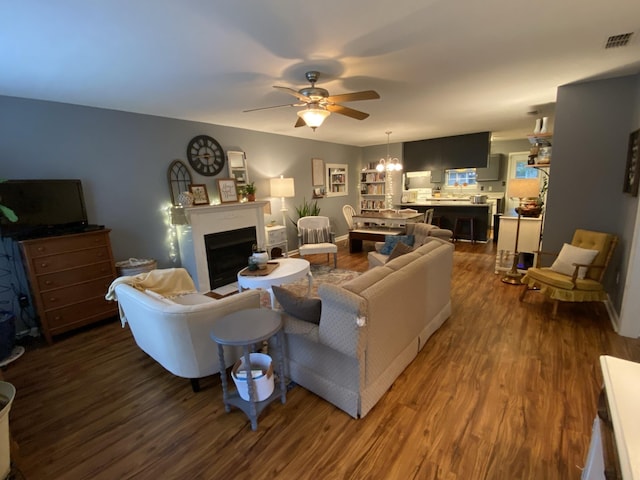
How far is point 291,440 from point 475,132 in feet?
22.4

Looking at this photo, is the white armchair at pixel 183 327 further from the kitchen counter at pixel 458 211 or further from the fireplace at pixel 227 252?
the kitchen counter at pixel 458 211

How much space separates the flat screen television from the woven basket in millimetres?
589

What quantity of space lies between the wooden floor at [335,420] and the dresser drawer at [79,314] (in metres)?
0.26

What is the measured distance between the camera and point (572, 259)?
125 inches

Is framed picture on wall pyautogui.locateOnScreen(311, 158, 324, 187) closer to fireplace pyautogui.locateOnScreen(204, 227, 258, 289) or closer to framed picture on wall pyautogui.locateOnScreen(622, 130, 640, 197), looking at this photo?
fireplace pyautogui.locateOnScreen(204, 227, 258, 289)

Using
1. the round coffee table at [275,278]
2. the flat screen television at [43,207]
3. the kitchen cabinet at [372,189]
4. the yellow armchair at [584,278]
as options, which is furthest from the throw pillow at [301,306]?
the kitchen cabinet at [372,189]

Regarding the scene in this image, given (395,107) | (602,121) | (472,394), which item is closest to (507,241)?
(602,121)

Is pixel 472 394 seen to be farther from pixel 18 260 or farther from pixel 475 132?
pixel 475 132

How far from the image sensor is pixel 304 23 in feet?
5.77

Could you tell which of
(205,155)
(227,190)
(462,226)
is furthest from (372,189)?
(205,155)

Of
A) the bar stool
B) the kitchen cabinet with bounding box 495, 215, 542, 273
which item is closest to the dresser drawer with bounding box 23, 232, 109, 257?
the kitchen cabinet with bounding box 495, 215, 542, 273

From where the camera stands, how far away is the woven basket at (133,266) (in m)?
3.39

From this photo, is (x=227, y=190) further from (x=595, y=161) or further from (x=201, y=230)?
(x=595, y=161)

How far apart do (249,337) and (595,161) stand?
13.7 ft
